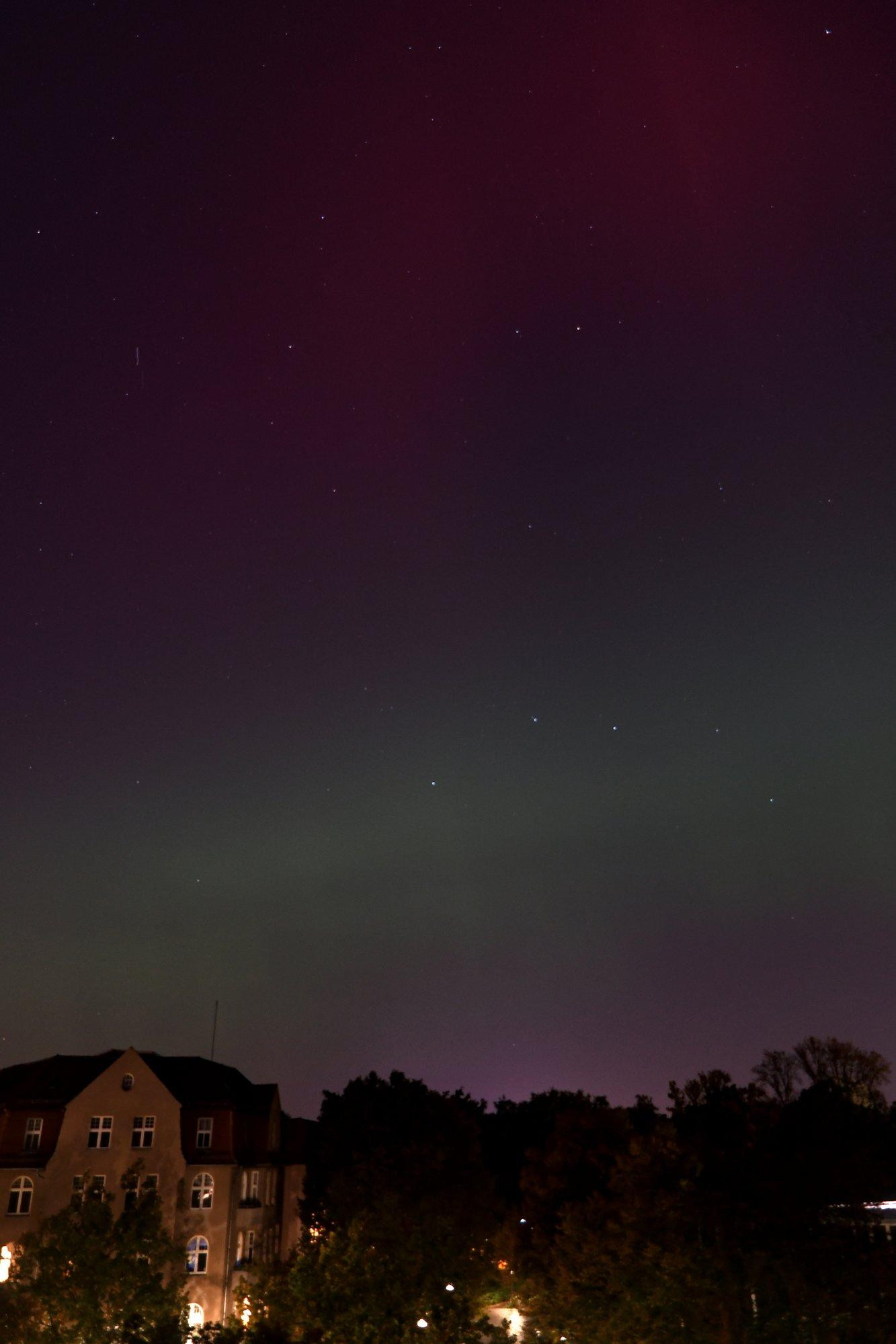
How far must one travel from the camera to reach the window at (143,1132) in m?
53.7

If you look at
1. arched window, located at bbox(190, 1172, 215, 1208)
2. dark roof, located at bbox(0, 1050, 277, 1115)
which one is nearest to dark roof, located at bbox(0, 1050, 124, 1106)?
dark roof, located at bbox(0, 1050, 277, 1115)

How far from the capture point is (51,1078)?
57062 millimetres

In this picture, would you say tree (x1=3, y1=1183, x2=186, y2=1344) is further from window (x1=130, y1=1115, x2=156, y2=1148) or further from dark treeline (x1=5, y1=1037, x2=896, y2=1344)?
window (x1=130, y1=1115, x2=156, y2=1148)

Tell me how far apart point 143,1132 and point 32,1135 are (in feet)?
18.3

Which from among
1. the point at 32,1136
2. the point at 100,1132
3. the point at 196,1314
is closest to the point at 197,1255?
the point at 196,1314

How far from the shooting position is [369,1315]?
36.7 metres

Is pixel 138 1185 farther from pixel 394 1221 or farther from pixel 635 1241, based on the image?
pixel 635 1241

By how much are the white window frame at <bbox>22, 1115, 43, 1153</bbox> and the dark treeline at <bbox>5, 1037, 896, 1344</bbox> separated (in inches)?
580

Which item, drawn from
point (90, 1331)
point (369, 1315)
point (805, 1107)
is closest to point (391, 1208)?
point (369, 1315)

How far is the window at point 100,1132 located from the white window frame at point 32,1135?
264 cm

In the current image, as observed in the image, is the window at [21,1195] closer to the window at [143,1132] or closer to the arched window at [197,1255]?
the window at [143,1132]

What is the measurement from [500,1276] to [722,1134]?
77.8ft

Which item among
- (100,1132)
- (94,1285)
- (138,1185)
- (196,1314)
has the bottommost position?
(196,1314)

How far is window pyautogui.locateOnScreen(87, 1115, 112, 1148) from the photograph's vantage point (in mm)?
53344
